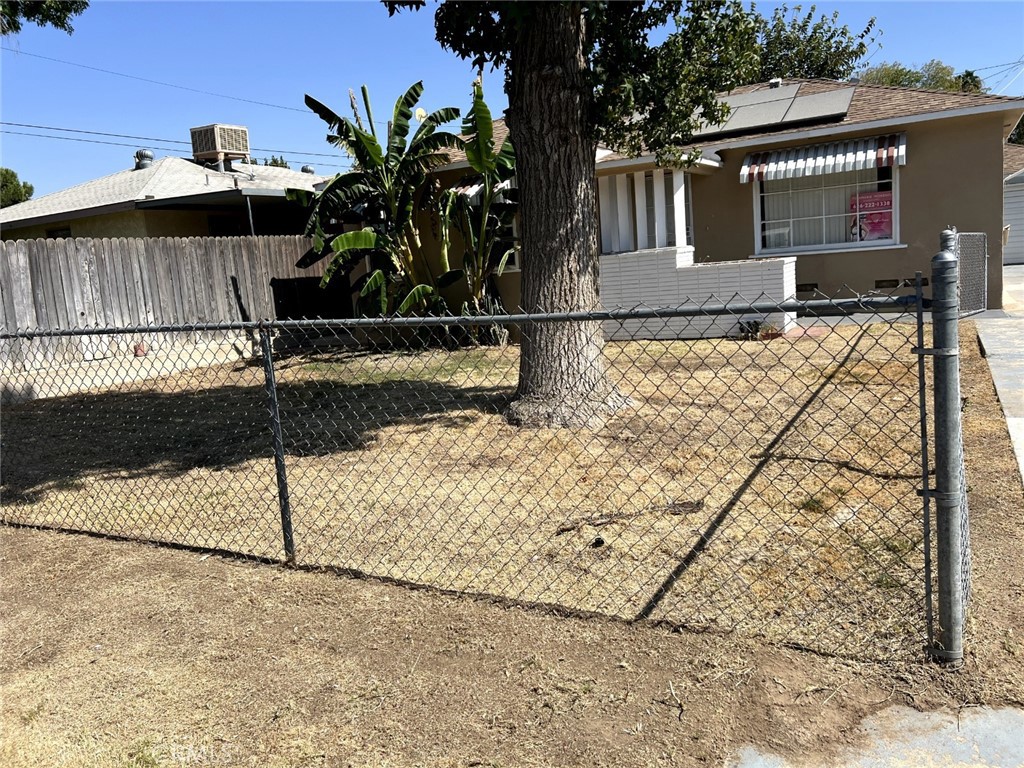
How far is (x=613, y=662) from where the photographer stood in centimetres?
323

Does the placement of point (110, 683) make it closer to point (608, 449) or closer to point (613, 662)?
point (613, 662)

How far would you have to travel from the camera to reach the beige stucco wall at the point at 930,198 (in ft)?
43.1

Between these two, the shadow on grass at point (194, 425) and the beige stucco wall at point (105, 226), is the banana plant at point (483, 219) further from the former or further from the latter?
the beige stucco wall at point (105, 226)

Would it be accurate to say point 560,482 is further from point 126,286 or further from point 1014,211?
point 1014,211

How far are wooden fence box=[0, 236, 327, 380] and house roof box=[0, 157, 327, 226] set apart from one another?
1.59 m

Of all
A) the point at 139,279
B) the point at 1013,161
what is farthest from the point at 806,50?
the point at 139,279

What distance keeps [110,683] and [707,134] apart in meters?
14.5

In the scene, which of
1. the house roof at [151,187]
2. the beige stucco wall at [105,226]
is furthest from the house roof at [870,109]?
the beige stucco wall at [105,226]

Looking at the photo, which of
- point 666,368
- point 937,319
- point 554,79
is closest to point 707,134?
point 666,368

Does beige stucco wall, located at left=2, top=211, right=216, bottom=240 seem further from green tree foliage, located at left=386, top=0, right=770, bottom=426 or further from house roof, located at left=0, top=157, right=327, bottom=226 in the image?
green tree foliage, located at left=386, top=0, right=770, bottom=426

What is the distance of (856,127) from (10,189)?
43.3 meters

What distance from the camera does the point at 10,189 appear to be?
41938 millimetres

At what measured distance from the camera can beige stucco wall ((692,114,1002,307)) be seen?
43.1ft

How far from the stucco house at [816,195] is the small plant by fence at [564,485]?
441 centimetres
